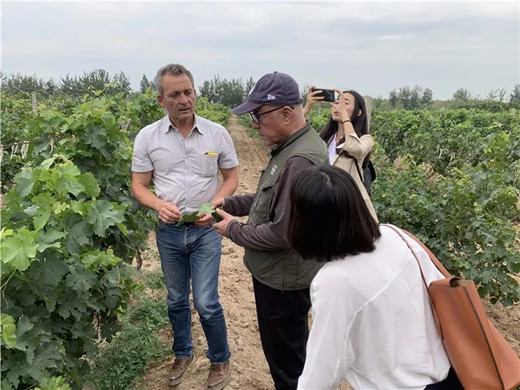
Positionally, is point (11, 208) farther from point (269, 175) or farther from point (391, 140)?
point (391, 140)

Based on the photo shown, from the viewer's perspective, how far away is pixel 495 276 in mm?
3859

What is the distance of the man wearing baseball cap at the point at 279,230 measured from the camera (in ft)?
7.09

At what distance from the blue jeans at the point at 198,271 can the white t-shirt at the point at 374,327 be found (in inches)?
62.8

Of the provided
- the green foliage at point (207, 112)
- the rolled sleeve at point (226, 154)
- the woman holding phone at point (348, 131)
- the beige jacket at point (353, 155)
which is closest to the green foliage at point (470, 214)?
the woman holding phone at point (348, 131)

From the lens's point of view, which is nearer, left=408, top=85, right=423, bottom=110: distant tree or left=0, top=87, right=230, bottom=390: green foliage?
left=0, top=87, right=230, bottom=390: green foliage

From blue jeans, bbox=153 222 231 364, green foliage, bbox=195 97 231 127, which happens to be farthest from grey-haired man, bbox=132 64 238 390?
green foliage, bbox=195 97 231 127

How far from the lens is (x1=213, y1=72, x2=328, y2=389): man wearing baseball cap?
216cm

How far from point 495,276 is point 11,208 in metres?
3.57

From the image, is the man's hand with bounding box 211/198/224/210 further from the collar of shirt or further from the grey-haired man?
the collar of shirt

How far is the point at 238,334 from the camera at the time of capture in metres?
4.01

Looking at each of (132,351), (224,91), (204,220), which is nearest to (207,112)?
(132,351)

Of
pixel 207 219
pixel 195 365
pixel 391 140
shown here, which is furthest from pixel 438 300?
pixel 391 140

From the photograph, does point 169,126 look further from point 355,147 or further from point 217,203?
point 355,147

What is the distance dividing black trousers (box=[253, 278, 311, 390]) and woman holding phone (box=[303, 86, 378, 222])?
1177mm
